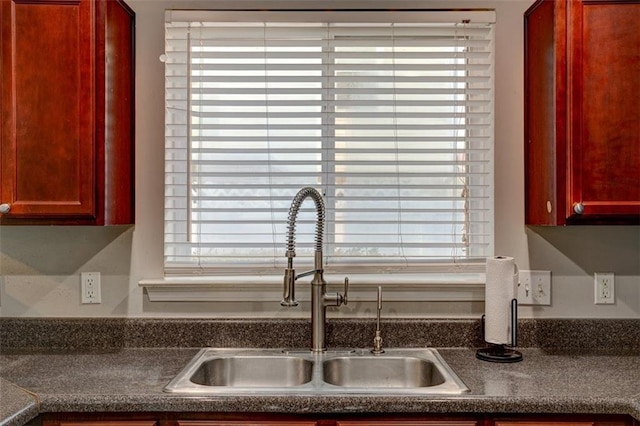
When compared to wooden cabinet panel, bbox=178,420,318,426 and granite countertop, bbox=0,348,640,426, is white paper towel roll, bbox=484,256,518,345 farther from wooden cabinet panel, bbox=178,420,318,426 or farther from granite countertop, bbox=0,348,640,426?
wooden cabinet panel, bbox=178,420,318,426

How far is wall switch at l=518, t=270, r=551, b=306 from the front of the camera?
6.70 feet

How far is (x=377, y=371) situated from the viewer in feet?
6.20

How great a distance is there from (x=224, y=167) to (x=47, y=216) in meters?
0.63

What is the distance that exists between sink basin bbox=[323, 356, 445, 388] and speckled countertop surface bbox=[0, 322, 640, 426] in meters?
0.16

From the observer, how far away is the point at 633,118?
173 centimetres

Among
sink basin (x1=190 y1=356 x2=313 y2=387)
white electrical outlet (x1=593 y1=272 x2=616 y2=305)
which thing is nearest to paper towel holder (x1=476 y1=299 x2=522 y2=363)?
white electrical outlet (x1=593 y1=272 x2=616 y2=305)

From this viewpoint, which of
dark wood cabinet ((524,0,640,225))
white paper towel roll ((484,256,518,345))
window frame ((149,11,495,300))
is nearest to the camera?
dark wood cabinet ((524,0,640,225))

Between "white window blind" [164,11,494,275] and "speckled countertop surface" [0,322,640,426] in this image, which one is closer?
"speckled countertop surface" [0,322,640,426]

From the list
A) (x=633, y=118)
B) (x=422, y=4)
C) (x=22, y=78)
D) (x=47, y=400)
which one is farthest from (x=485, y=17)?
(x=47, y=400)

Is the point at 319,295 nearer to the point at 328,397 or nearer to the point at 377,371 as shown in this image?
the point at 377,371

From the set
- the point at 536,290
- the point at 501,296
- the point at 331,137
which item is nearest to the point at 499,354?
the point at 501,296

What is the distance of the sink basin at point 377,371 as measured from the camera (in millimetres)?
1875

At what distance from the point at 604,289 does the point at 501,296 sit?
0.48m

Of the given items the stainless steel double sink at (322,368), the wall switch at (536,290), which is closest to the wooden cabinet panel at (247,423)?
the stainless steel double sink at (322,368)
